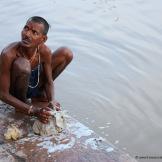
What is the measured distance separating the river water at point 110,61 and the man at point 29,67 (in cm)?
Result: 80

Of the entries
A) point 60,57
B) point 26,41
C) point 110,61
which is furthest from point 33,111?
point 110,61

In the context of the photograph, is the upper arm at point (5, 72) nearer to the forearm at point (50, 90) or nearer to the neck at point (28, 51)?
the neck at point (28, 51)

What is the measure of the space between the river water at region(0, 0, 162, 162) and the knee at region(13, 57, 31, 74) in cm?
117

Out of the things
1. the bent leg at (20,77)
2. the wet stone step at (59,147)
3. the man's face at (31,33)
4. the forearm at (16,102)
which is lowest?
the wet stone step at (59,147)

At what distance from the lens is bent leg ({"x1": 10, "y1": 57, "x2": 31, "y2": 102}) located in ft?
12.3

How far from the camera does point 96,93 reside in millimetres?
5211

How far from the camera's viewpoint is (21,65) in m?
3.75

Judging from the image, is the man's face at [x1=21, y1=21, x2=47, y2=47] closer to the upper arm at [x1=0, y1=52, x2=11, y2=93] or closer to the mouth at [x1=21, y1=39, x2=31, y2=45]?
the mouth at [x1=21, y1=39, x2=31, y2=45]

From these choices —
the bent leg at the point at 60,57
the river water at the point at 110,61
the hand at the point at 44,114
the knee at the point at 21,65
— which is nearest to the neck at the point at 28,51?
the knee at the point at 21,65

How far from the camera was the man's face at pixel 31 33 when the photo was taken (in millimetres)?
3645

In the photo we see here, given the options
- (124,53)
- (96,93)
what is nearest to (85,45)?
(124,53)

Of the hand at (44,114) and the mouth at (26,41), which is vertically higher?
the mouth at (26,41)

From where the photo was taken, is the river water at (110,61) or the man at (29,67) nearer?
the man at (29,67)

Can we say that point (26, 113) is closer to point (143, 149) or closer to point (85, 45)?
point (143, 149)
